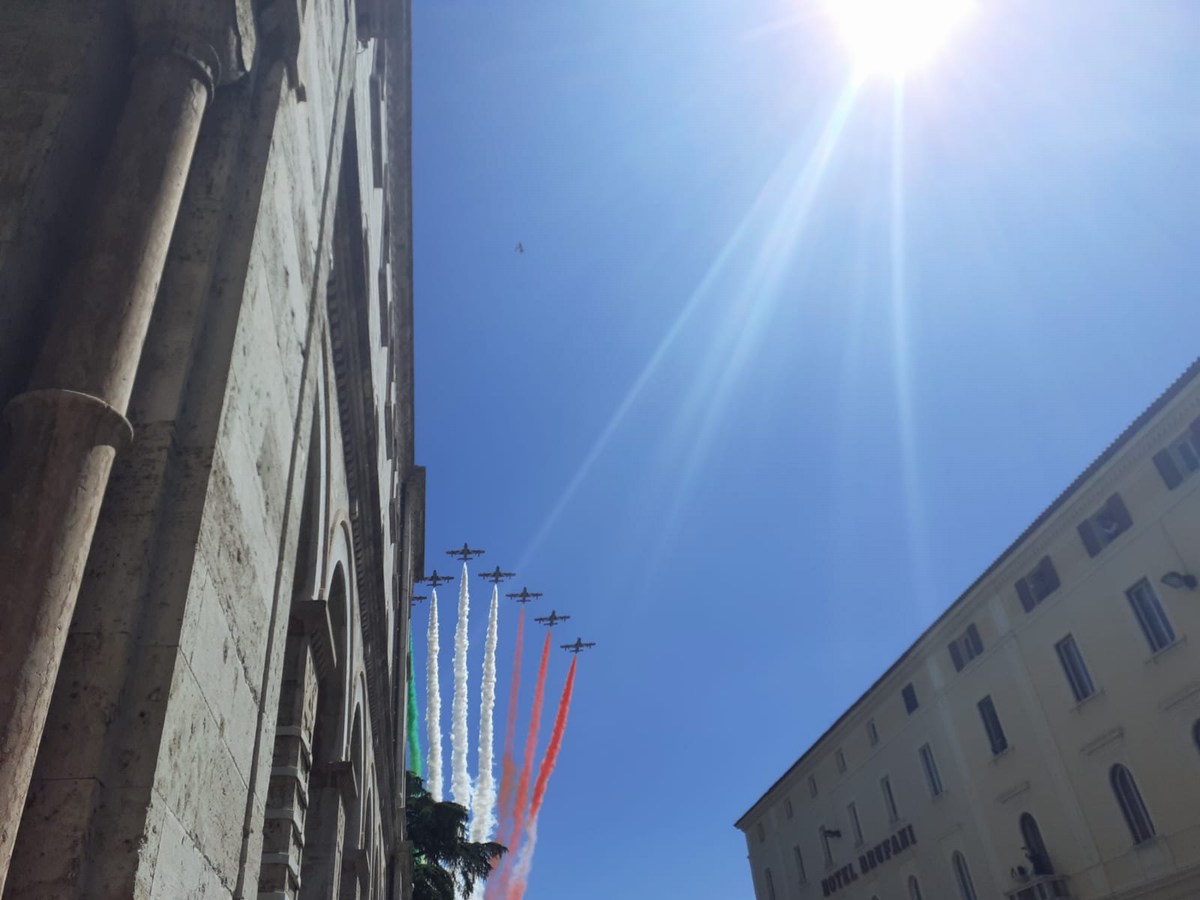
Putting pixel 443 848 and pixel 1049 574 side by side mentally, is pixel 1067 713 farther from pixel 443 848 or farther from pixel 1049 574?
pixel 443 848

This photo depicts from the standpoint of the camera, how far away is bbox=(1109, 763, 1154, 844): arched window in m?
20.1

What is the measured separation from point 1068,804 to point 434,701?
27715 millimetres

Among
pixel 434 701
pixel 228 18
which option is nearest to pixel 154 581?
pixel 228 18

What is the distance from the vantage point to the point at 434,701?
138 ft

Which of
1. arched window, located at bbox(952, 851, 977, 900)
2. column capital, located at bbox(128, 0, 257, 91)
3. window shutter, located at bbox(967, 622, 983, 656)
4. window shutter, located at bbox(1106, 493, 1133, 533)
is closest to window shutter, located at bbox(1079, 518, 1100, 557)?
window shutter, located at bbox(1106, 493, 1133, 533)

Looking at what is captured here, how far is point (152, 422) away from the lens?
385 cm

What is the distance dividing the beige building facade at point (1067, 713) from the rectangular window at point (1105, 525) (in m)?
0.04

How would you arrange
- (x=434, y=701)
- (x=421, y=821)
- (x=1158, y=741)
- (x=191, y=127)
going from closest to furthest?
(x=191, y=127)
(x=1158, y=741)
(x=421, y=821)
(x=434, y=701)

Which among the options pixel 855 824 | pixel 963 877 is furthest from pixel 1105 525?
pixel 855 824

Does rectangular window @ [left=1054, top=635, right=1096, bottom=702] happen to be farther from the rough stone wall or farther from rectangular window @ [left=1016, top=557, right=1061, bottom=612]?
the rough stone wall

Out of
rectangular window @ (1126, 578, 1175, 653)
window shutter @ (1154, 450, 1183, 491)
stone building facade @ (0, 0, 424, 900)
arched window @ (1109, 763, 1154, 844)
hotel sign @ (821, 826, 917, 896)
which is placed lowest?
stone building facade @ (0, 0, 424, 900)

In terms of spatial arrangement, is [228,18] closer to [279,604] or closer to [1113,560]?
[279,604]

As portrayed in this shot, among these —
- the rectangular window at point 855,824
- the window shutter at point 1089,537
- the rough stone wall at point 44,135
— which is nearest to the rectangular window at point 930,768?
the rectangular window at point 855,824

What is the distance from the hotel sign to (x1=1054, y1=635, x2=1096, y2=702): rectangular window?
34.1 ft
